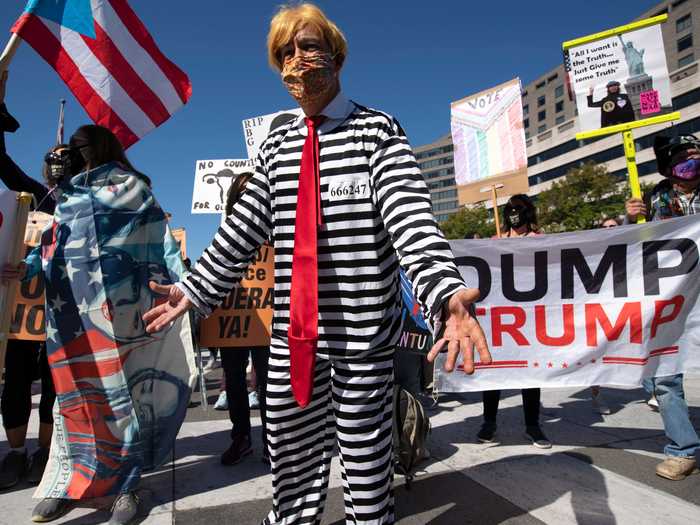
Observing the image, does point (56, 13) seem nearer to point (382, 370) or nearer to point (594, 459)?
point (382, 370)

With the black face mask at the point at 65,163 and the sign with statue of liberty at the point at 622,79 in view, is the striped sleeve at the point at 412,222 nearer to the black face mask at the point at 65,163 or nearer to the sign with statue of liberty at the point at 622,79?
the black face mask at the point at 65,163

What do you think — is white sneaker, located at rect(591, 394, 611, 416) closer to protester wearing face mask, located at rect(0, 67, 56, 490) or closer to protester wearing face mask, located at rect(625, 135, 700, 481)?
protester wearing face mask, located at rect(625, 135, 700, 481)

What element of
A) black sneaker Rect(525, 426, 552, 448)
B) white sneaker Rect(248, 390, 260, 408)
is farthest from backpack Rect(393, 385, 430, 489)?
white sneaker Rect(248, 390, 260, 408)

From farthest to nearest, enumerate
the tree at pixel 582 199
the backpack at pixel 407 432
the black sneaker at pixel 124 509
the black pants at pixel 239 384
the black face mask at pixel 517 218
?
Result: the tree at pixel 582 199, the black face mask at pixel 517 218, the black pants at pixel 239 384, the backpack at pixel 407 432, the black sneaker at pixel 124 509

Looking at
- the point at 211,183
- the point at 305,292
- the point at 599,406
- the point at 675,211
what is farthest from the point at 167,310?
the point at 211,183

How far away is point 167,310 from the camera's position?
1.50m

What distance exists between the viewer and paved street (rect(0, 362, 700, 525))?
223 centimetres

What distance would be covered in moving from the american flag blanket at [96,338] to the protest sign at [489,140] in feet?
15.3

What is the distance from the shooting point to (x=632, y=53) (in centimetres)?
412

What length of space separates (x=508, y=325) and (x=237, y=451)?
2.23m

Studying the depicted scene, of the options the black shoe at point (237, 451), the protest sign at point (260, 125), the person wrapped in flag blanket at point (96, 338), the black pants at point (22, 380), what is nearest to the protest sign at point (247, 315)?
the black shoe at point (237, 451)

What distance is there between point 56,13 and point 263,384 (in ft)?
9.41

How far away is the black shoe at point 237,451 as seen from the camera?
2992 millimetres

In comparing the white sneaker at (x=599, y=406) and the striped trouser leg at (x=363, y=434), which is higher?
the striped trouser leg at (x=363, y=434)
